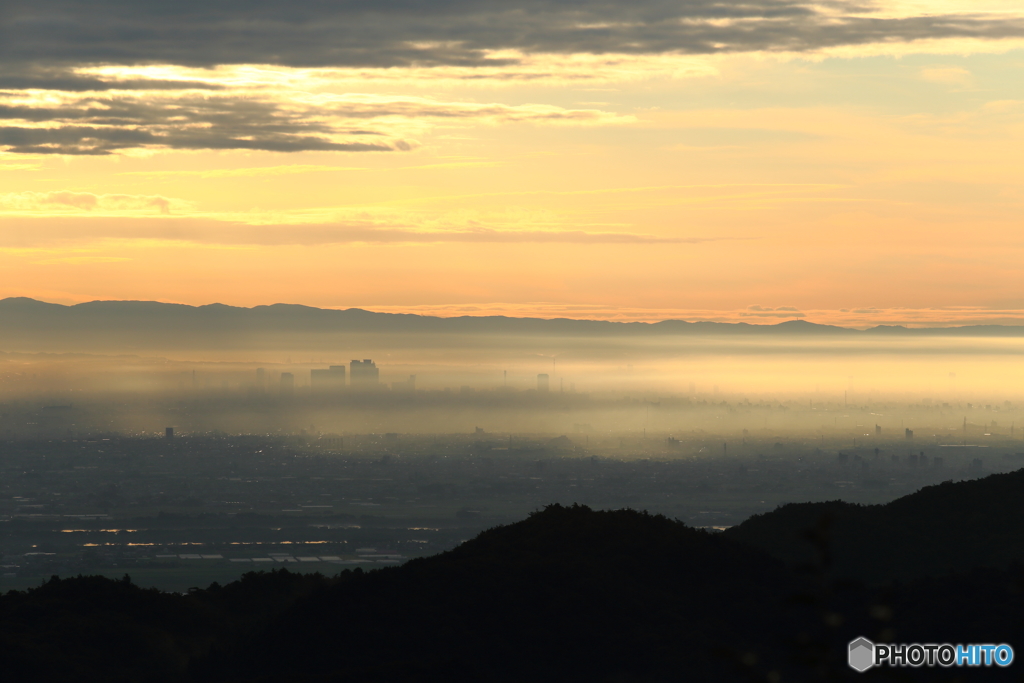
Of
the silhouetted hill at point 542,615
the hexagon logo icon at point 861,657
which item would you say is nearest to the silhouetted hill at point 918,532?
the silhouetted hill at point 542,615

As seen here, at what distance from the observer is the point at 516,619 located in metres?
50.7

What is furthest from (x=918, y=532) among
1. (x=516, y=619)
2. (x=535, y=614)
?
(x=516, y=619)

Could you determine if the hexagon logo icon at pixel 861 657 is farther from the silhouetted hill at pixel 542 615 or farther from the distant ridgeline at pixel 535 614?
the silhouetted hill at pixel 542 615

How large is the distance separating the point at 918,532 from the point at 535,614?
3236 cm

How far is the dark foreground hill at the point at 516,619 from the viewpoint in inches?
1732

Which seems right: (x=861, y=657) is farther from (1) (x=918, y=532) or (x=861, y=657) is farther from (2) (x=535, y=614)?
(1) (x=918, y=532)

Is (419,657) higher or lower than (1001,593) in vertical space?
lower

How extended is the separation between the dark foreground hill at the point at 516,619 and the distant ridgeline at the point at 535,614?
4.1 inches

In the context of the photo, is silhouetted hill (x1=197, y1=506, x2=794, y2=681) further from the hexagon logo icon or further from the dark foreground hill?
the hexagon logo icon

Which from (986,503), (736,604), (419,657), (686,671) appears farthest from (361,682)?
(986,503)

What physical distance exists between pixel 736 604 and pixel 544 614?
341 inches

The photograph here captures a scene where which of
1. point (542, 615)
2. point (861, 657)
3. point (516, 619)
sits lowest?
point (516, 619)

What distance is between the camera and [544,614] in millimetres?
50969

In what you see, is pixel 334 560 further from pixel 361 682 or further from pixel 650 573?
pixel 361 682
